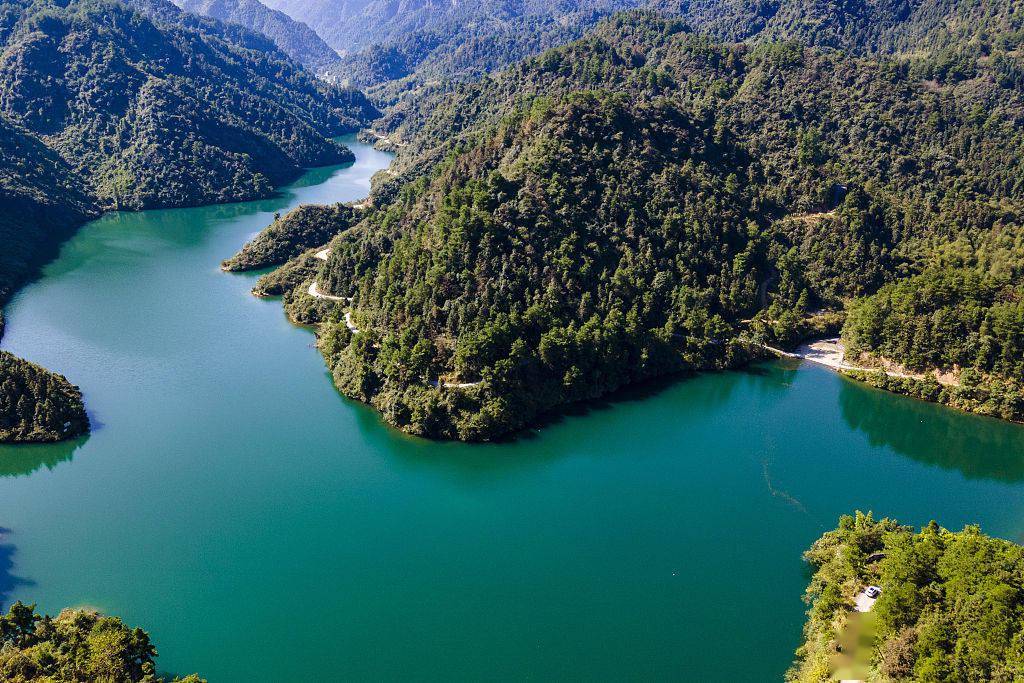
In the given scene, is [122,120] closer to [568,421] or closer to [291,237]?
[291,237]

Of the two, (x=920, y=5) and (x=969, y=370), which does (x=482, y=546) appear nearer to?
(x=969, y=370)

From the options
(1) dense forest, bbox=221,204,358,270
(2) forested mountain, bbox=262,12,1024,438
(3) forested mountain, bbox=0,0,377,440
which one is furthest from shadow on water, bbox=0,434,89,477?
(3) forested mountain, bbox=0,0,377,440

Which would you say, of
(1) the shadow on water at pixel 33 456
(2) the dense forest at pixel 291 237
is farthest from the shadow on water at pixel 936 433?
(2) the dense forest at pixel 291 237

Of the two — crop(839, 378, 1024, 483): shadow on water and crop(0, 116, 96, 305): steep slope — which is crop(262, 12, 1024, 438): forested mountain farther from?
crop(0, 116, 96, 305): steep slope

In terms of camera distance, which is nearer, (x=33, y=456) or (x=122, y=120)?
(x=33, y=456)

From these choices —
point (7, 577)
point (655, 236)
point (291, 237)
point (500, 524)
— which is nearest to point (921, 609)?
point (500, 524)

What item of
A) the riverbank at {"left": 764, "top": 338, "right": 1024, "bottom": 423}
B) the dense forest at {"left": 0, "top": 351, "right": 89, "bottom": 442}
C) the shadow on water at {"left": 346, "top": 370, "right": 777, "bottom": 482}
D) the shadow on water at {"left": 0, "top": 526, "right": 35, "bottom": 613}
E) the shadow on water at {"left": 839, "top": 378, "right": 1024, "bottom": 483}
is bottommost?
the shadow on water at {"left": 0, "top": 526, "right": 35, "bottom": 613}
